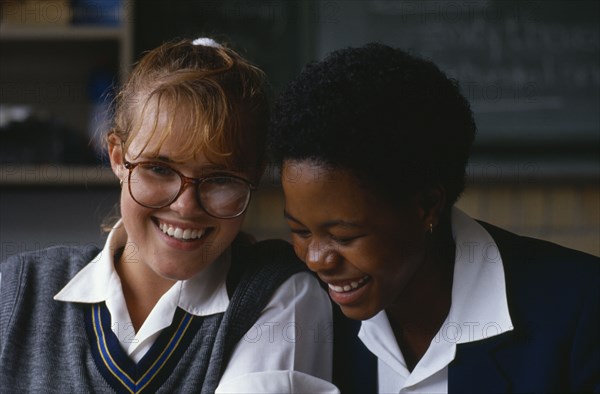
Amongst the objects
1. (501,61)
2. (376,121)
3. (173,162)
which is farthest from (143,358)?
(501,61)

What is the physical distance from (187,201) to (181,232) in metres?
0.06

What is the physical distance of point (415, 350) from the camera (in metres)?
1.28

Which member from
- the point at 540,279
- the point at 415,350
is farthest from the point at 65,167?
the point at 540,279

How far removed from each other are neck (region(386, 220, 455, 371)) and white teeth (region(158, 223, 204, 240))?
0.34 m

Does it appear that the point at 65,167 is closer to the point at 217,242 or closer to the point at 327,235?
the point at 217,242

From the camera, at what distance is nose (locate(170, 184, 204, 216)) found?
3.94 feet

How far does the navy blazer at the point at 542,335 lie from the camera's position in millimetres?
1097

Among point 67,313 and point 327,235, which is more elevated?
point 327,235

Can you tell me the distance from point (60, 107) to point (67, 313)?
5.21ft

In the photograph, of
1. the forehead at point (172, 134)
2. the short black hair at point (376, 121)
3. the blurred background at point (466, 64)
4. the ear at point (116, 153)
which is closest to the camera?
the short black hair at point (376, 121)

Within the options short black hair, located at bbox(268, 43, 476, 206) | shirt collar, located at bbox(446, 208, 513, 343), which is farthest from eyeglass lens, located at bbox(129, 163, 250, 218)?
shirt collar, located at bbox(446, 208, 513, 343)

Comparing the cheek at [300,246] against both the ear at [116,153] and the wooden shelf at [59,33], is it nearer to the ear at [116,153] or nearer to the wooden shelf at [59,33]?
the ear at [116,153]

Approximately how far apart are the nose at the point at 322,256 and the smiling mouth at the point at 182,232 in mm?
203

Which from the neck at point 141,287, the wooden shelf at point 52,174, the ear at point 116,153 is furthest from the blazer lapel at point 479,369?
the wooden shelf at point 52,174
